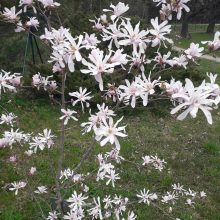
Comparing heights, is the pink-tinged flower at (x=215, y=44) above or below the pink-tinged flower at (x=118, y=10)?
below

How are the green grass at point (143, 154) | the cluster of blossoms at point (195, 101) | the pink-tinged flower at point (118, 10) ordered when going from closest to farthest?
the cluster of blossoms at point (195, 101)
the pink-tinged flower at point (118, 10)
the green grass at point (143, 154)

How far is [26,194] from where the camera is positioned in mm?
4785

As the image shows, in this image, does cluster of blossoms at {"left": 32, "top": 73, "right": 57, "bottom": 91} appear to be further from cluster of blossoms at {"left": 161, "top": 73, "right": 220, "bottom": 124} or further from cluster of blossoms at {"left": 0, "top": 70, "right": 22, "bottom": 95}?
cluster of blossoms at {"left": 161, "top": 73, "right": 220, "bottom": 124}

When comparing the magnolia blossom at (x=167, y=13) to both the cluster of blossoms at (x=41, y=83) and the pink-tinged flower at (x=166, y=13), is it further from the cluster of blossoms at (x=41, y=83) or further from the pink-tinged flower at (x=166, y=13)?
the cluster of blossoms at (x=41, y=83)

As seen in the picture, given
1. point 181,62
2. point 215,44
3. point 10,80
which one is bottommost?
point 10,80

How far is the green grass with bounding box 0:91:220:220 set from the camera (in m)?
4.70

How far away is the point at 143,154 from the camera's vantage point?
6.24 meters

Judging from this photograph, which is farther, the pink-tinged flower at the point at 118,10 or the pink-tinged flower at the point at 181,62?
the pink-tinged flower at the point at 181,62

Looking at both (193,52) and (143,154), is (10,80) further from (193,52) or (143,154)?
(143,154)

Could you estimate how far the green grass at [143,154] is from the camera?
4703 mm

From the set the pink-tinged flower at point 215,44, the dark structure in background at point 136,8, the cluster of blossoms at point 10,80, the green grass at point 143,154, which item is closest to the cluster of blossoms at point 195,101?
the pink-tinged flower at point 215,44

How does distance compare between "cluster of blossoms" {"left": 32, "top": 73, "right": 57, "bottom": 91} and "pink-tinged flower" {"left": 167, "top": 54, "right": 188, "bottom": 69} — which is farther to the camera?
"cluster of blossoms" {"left": 32, "top": 73, "right": 57, "bottom": 91}

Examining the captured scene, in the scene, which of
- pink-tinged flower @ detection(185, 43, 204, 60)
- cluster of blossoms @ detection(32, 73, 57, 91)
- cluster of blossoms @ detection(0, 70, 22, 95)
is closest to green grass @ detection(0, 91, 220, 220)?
cluster of blossoms @ detection(32, 73, 57, 91)

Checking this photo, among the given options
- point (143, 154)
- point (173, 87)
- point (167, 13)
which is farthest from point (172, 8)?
point (143, 154)
